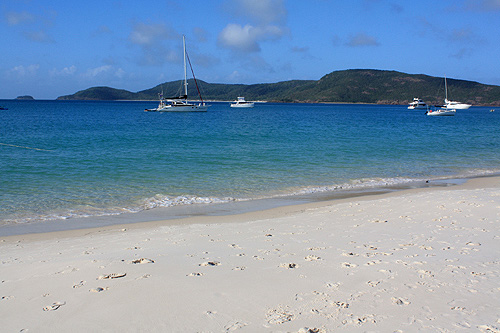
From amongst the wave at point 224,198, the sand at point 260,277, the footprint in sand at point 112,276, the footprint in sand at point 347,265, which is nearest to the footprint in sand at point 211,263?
the sand at point 260,277

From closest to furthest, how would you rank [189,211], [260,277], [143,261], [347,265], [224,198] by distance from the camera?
[260,277]
[347,265]
[143,261]
[189,211]
[224,198]

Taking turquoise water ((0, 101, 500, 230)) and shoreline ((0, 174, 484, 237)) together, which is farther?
turquoise water ((0, 101, 500, 230))

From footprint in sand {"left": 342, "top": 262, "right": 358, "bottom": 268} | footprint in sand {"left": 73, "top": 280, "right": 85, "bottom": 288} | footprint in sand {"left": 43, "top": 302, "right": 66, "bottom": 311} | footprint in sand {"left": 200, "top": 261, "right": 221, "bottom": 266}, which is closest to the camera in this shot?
footprint in sand {"left": 43, "top": 302, "right": 66, "bottom": 311}

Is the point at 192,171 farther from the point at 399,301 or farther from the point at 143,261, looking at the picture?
the point at 399,301

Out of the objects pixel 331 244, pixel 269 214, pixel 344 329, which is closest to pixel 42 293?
pixel 344 329

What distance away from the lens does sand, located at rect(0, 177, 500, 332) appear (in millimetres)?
4145

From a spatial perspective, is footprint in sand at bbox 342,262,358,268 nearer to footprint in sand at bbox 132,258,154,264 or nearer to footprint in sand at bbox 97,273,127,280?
footprint in sand at bbox 132,258,154,264

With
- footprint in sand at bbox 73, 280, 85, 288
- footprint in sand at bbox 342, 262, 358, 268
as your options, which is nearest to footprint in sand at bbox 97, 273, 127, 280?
footprint in sand at bbox 73, 280, 85, 288

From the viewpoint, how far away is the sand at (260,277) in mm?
4145

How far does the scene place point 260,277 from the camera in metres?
5.26

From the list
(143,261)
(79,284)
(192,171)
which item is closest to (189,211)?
(143,261)

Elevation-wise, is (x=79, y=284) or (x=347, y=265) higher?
(x=79, y=284)

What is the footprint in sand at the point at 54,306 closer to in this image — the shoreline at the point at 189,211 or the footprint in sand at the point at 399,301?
the footprint in sand at the point at 399,301

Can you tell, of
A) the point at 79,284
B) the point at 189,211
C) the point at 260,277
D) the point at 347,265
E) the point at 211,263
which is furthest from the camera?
the point at 189,211
